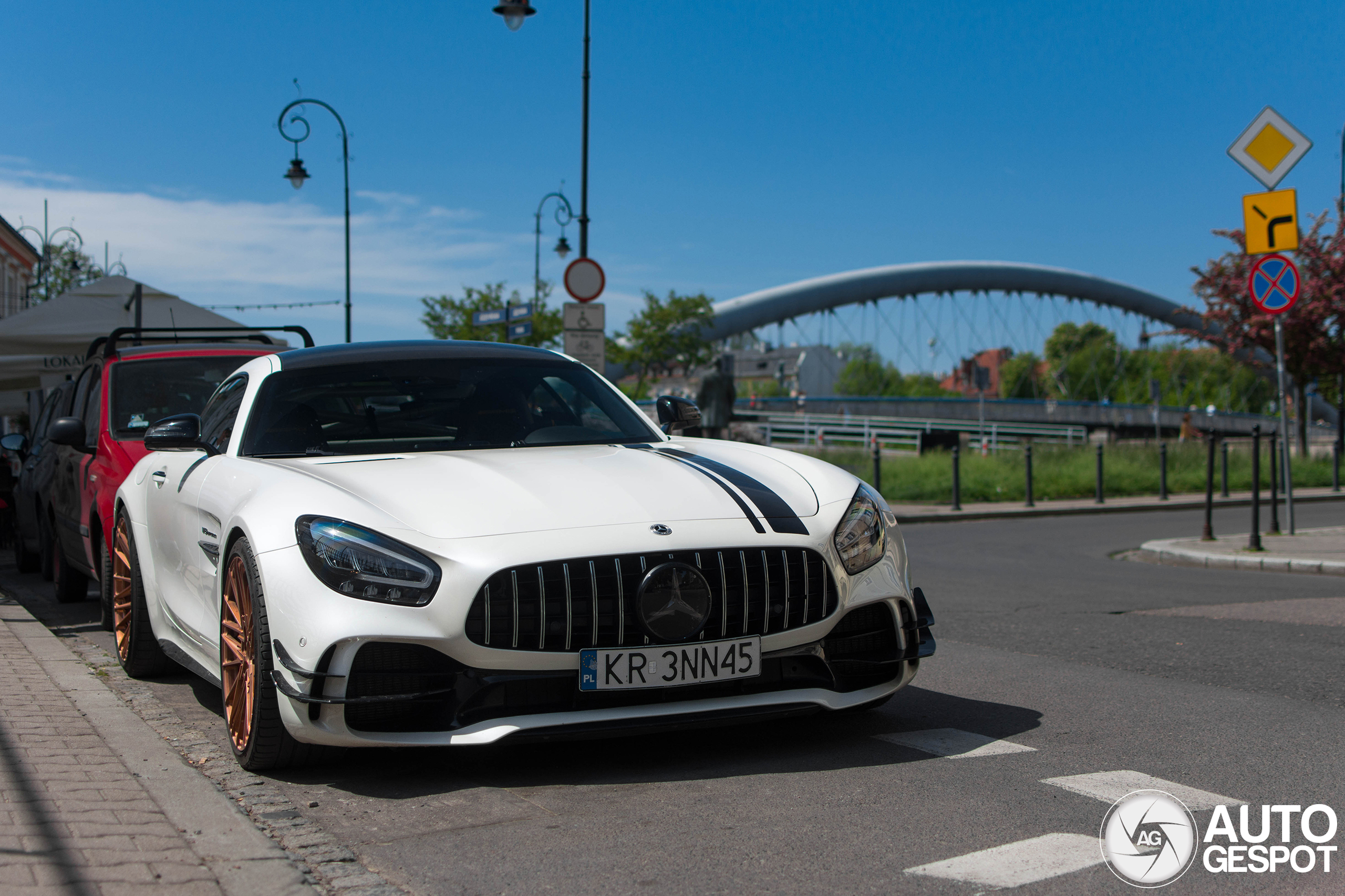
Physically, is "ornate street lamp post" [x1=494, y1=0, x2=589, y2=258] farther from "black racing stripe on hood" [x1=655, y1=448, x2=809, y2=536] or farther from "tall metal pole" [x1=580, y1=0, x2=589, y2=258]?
"black racing stripe on hood" [x1=655, y1=448, x2=809, y2=536]

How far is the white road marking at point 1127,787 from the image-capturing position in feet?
11.7

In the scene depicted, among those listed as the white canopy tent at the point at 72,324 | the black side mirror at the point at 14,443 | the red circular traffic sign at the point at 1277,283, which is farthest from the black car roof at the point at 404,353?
the red circular traffic sign at the point at 1277,283

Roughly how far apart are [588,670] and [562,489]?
0.65 metres

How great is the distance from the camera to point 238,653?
4.23 metres

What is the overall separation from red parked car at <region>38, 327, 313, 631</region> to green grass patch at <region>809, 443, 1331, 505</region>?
610 inches

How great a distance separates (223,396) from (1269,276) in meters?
10.8

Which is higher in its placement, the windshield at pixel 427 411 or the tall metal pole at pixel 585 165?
the tall metal pole at pixel 585 165

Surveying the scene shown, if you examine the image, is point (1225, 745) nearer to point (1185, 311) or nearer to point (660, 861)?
point (660, 861)

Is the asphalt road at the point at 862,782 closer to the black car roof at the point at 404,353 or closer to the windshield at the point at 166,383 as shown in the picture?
the black car roof at the point at 404,353

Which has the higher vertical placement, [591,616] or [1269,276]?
[1269,276]

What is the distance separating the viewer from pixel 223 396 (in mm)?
5785

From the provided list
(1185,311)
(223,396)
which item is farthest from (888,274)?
(223,396)

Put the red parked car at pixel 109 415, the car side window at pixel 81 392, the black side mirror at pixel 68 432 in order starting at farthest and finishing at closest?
the car side window at pixel 81 392 → the red parked car at pixel 109 415 → the black side mirror at pixel 68 432

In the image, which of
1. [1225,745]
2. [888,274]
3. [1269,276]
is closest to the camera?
[1225,745]
